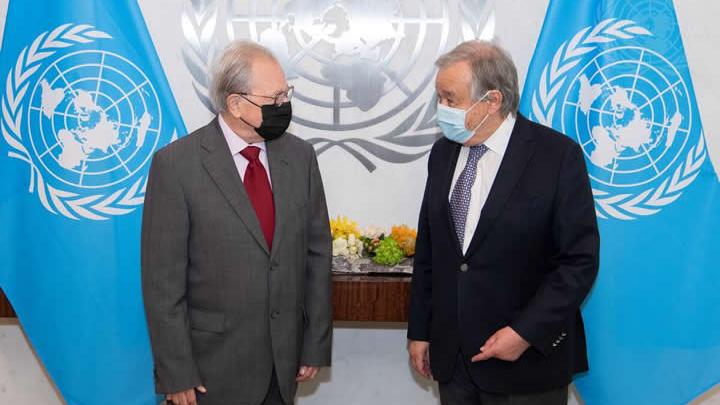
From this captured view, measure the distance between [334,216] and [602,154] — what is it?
118 centimetres

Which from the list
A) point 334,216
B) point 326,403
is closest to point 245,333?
point 334,216

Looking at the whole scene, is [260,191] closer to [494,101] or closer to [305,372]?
[305,372]

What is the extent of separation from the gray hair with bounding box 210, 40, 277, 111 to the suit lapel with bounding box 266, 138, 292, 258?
211 millimetres

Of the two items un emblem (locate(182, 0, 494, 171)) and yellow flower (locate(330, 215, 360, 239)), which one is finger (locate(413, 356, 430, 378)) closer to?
yellow flower (locate(330, 215, 360, 239))

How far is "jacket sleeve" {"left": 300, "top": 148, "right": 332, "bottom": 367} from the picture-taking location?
2336mm

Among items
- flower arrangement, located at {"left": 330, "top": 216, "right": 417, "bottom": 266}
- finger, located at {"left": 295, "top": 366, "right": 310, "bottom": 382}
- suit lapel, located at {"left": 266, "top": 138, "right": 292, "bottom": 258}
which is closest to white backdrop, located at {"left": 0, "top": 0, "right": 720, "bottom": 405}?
flower arrangement, located at {"left": 330, "top": 216, "right": 417, "bottom": 266}

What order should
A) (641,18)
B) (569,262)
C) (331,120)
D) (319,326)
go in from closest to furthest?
(569,262) < (319,326) < (641,18) < (331,120)

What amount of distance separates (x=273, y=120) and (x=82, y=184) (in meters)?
1.18

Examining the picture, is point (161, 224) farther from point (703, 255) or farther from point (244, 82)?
point (703, 255)

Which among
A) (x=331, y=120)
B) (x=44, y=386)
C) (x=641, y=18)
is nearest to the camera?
(x=641, y=18)

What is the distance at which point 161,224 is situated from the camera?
2.10m

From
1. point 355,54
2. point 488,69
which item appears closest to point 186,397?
point 488,69

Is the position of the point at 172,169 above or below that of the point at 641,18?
below

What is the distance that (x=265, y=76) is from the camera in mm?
2199
